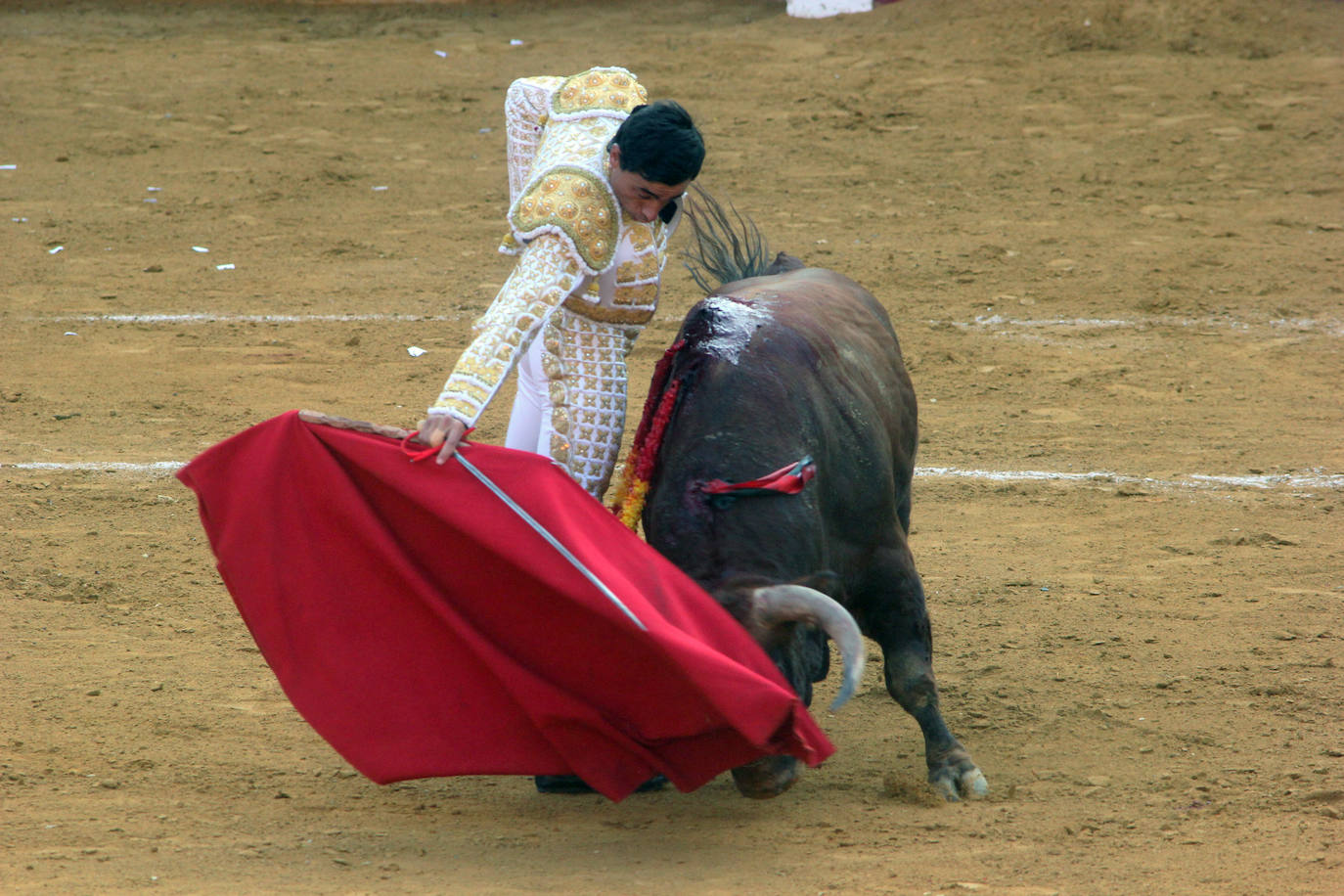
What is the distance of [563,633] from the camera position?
10.4ft

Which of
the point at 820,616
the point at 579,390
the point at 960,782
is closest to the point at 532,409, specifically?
the point at 579,390

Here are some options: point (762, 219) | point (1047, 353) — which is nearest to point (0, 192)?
point (762, 219)

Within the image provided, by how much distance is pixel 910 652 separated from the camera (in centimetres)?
363

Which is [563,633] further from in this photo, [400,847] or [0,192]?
[0,192]

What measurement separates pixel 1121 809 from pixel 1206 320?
4.67m

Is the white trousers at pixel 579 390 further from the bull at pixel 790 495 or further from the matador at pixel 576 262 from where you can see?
the bull at pixel 790 495

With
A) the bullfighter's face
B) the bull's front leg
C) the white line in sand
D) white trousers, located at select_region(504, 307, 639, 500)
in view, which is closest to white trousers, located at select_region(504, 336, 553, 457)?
white trousers, located at select_region(504, 307, 639, 500)

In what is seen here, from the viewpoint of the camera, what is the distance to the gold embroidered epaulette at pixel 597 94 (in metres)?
3.56

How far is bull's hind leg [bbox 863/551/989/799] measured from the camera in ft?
11.7

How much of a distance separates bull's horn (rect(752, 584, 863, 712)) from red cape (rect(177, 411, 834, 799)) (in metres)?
0.09

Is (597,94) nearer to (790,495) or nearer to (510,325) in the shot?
(510,325)

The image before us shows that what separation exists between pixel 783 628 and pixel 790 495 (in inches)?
12.4

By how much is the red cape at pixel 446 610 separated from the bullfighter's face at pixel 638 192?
0.65 m

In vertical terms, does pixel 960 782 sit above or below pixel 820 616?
below
